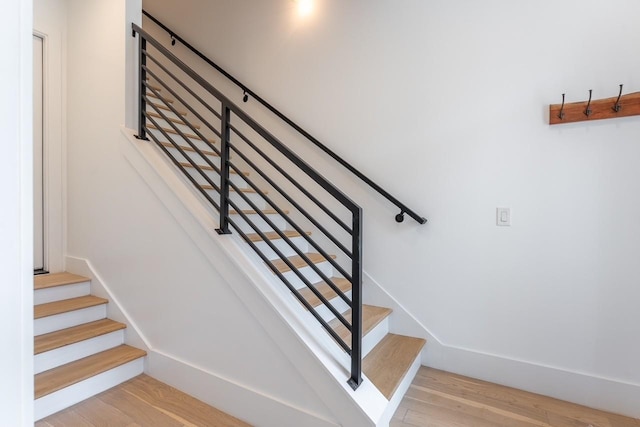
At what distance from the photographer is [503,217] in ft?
6.78

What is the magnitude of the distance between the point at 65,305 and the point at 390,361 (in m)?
2.13

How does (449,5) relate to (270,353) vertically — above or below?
above

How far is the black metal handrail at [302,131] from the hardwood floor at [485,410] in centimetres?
107

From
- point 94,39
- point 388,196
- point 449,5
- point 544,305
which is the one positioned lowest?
point 544,305

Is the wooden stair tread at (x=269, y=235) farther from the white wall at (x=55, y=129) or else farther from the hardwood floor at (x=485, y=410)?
the white wall at (x=55, y=129)

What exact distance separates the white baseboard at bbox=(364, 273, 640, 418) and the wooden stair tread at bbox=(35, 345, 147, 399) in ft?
5.47

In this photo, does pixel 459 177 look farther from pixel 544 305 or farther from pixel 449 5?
pixel 449 5

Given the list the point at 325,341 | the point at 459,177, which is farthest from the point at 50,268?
the point at 459,177

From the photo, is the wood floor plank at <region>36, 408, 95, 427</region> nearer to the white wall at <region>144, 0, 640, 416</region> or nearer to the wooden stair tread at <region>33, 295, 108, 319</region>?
the wooden stair tread at <region>33, 295, 108, 319</region>

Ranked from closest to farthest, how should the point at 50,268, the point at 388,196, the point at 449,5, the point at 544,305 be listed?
the point at 544,305
the point at 449,5
the point at 388,196
the point at 50,268

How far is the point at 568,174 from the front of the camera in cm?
190

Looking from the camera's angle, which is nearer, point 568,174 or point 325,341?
point 325,341

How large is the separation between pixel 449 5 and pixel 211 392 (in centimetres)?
285
